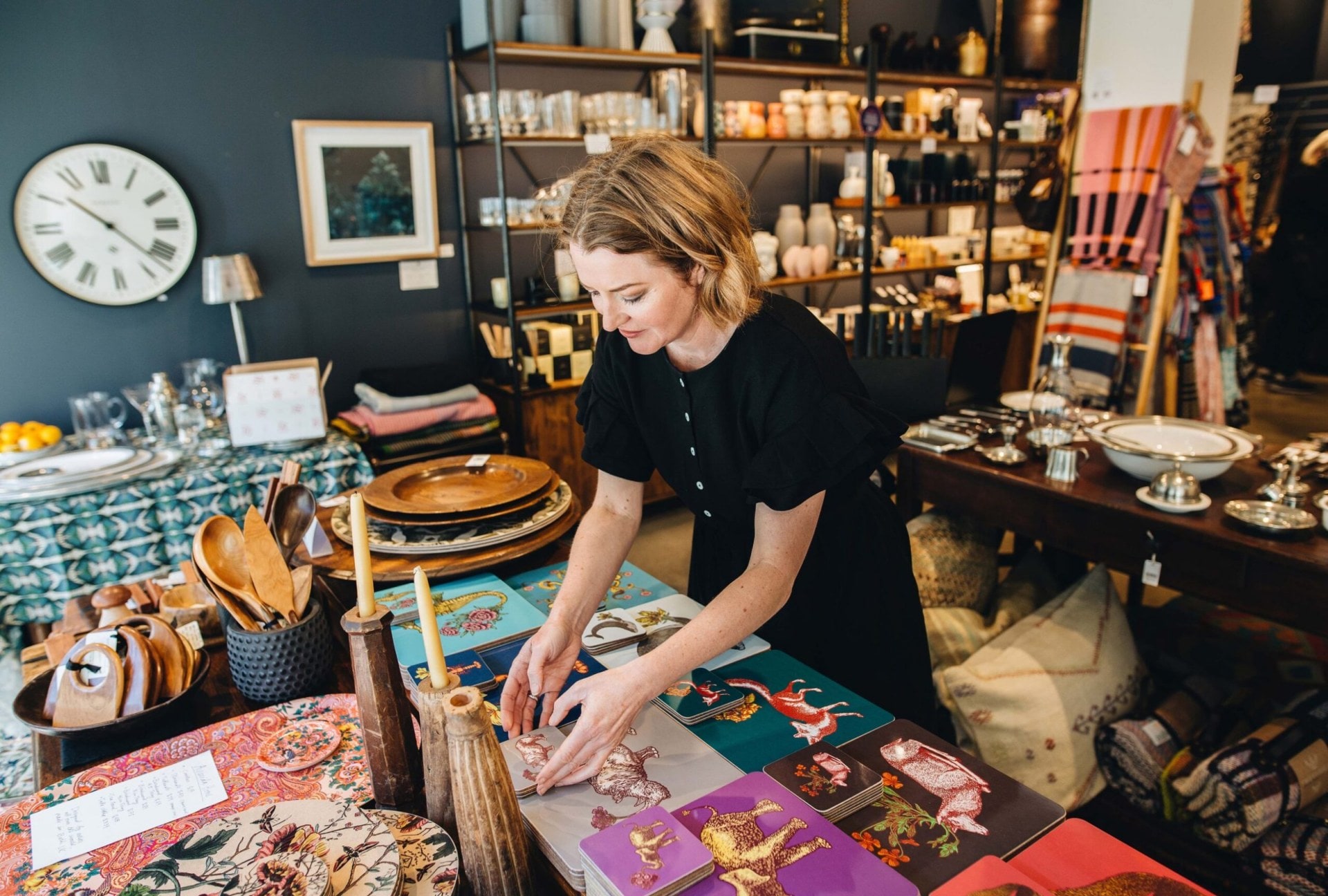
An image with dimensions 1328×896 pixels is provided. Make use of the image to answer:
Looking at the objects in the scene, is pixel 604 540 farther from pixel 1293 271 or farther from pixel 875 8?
pixel 1293 271

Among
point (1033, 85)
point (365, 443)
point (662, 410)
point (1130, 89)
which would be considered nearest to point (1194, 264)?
point (1130, 89)

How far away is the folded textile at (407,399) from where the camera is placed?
3480 mm

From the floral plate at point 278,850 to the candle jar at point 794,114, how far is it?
13.9 feet

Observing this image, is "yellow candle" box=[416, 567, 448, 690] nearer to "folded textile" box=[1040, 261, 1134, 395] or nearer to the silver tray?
the silver tray

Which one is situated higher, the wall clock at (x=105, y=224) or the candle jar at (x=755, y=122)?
the candle jar at (x=755, y=122)

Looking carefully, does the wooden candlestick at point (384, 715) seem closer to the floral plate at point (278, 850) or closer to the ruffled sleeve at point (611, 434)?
the floral plate at point (278, 850)

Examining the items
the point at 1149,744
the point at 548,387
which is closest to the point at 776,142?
the point at 548,387

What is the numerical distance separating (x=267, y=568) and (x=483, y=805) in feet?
1.94

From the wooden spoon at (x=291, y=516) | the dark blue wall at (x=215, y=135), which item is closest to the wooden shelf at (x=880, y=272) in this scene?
the dark blue wall at (x=215, y=135)

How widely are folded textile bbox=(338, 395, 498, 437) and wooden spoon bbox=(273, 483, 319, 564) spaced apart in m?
2.12

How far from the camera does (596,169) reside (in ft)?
3.97

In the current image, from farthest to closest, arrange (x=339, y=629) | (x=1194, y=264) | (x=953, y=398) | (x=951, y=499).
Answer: (x=1194, y=264), (x=953, y=398), (x=951, y=499), (x=339, y=629)

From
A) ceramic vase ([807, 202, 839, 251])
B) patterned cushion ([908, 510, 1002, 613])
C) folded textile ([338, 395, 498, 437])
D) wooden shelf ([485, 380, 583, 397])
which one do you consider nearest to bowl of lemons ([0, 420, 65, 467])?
folded textile ([338, 395, 498, 437])

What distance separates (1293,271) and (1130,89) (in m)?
4.16
